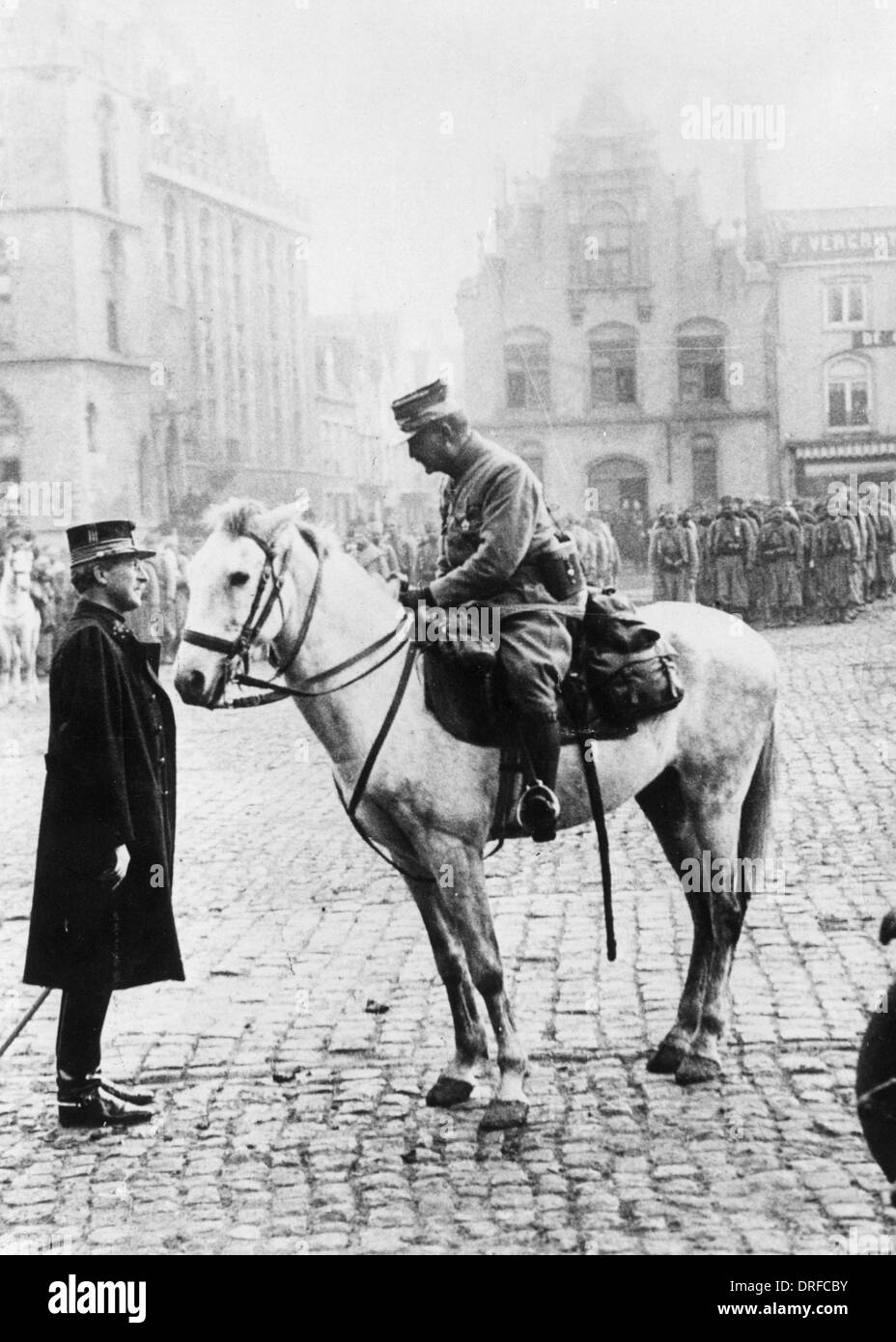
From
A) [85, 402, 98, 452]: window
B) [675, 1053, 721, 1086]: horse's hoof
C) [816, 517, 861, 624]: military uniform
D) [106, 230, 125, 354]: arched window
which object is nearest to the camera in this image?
[675, 1053, 721, 1086]: horse's hoof

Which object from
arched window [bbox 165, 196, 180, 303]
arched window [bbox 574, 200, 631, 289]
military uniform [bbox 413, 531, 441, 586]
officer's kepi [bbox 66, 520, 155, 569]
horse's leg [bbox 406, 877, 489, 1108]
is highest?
arched window [bbox 574, 200, 631, 289]

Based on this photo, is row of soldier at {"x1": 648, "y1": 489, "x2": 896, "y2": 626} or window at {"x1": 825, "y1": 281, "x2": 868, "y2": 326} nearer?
window at {"x1": 825, "y1": 281, "x2": 868, "y2": 326}

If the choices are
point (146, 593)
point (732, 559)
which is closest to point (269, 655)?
point (146, 593)

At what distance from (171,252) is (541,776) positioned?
1627 centimetres

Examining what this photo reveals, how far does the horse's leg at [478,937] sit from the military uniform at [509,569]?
0.58m

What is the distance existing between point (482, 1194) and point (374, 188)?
726cm

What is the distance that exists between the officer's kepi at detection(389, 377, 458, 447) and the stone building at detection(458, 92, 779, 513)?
1098 centimetres

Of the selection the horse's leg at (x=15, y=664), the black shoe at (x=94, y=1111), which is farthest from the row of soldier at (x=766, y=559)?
the black shoe at (x=94, y=1111)

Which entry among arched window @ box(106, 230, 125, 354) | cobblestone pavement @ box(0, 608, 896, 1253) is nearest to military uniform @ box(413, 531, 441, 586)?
arched window @ box(106, 230, 125, 354)

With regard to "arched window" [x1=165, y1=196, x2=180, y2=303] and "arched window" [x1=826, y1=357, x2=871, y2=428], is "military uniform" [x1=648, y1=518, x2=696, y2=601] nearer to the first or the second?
"arched window" [x1=826, y1=357, x2=871, y2=428]

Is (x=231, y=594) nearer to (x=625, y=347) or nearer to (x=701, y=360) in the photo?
(x=625, y=347)

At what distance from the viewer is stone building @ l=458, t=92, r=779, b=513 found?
64.5 feet

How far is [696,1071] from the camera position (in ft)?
18.4

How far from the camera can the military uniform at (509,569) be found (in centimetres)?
540
